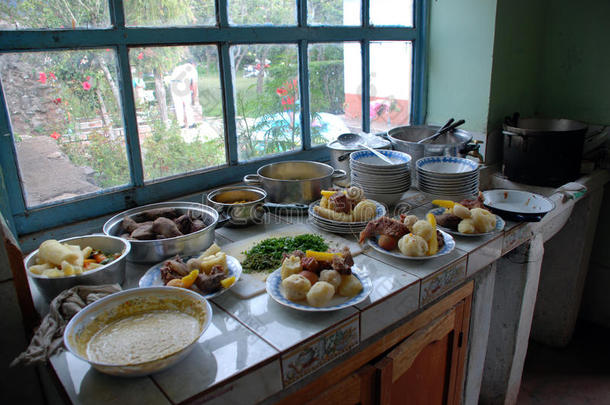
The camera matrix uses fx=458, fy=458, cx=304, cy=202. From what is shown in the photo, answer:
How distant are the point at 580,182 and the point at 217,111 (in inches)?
58.6

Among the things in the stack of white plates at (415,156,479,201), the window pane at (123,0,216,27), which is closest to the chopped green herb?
the stack of white plates at (415,156,479,201)

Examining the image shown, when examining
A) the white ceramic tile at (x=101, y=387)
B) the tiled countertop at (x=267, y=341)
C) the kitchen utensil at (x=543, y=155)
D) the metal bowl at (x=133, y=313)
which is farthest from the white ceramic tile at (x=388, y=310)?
the kitchen utensil at (x=543, y=155)

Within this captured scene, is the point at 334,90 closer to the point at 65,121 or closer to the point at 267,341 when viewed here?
the point at 65,121

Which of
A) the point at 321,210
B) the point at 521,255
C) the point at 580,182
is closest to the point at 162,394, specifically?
the point at 321,210

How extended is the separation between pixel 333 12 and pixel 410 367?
138 centimetres

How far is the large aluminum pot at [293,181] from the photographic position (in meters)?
1.54

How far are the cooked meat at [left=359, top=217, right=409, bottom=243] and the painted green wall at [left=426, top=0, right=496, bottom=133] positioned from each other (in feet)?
3.34

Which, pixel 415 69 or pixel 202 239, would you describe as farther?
pixel 415 69

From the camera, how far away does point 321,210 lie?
1.42 m

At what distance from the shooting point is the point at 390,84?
2158 mm

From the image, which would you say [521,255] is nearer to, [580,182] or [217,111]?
[580,182]

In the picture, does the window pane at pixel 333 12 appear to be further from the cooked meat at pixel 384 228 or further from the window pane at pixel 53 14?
the cooked meat at pixel 384 228

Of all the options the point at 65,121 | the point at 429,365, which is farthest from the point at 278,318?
the point at 65,121

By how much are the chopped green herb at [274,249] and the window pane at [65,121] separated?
0.52 metres
